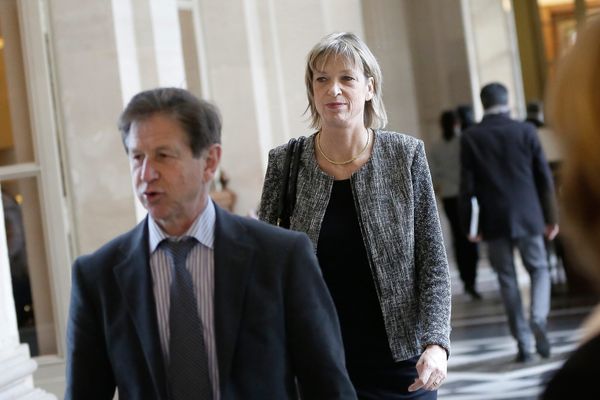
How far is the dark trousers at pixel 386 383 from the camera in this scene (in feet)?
12.7

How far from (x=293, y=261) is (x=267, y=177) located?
119cm

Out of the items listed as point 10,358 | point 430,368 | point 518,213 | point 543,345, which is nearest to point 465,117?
point 518,213

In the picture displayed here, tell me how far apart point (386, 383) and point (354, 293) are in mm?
273

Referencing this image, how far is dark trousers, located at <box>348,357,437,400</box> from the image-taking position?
386cm

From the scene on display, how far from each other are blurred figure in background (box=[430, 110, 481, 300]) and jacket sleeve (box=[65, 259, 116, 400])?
1152 centimetres

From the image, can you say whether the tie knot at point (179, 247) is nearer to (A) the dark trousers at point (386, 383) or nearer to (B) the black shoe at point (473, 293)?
(A) the dark trousers at point (386, 383)

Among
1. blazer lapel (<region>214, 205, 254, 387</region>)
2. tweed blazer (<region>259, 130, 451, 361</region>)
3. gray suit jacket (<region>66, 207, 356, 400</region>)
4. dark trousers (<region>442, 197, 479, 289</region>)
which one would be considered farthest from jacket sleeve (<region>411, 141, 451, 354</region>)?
dark trousers (<region>442, 197, 479, 289</region>)

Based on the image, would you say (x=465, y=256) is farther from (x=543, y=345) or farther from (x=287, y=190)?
(x=287, y=190)

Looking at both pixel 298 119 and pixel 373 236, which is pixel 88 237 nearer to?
pixel 373 236

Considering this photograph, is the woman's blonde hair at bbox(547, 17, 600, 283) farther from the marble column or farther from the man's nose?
the marble column

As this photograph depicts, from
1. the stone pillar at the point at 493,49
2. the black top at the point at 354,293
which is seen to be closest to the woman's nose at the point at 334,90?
the black top at the point at 354,293

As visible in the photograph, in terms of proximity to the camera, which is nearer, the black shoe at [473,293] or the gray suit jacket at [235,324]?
the gray suit jacket at [235,324]

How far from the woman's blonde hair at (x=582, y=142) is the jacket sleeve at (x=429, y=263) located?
242 cm

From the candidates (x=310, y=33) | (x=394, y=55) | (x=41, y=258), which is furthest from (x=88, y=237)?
(x=394, y=55)
